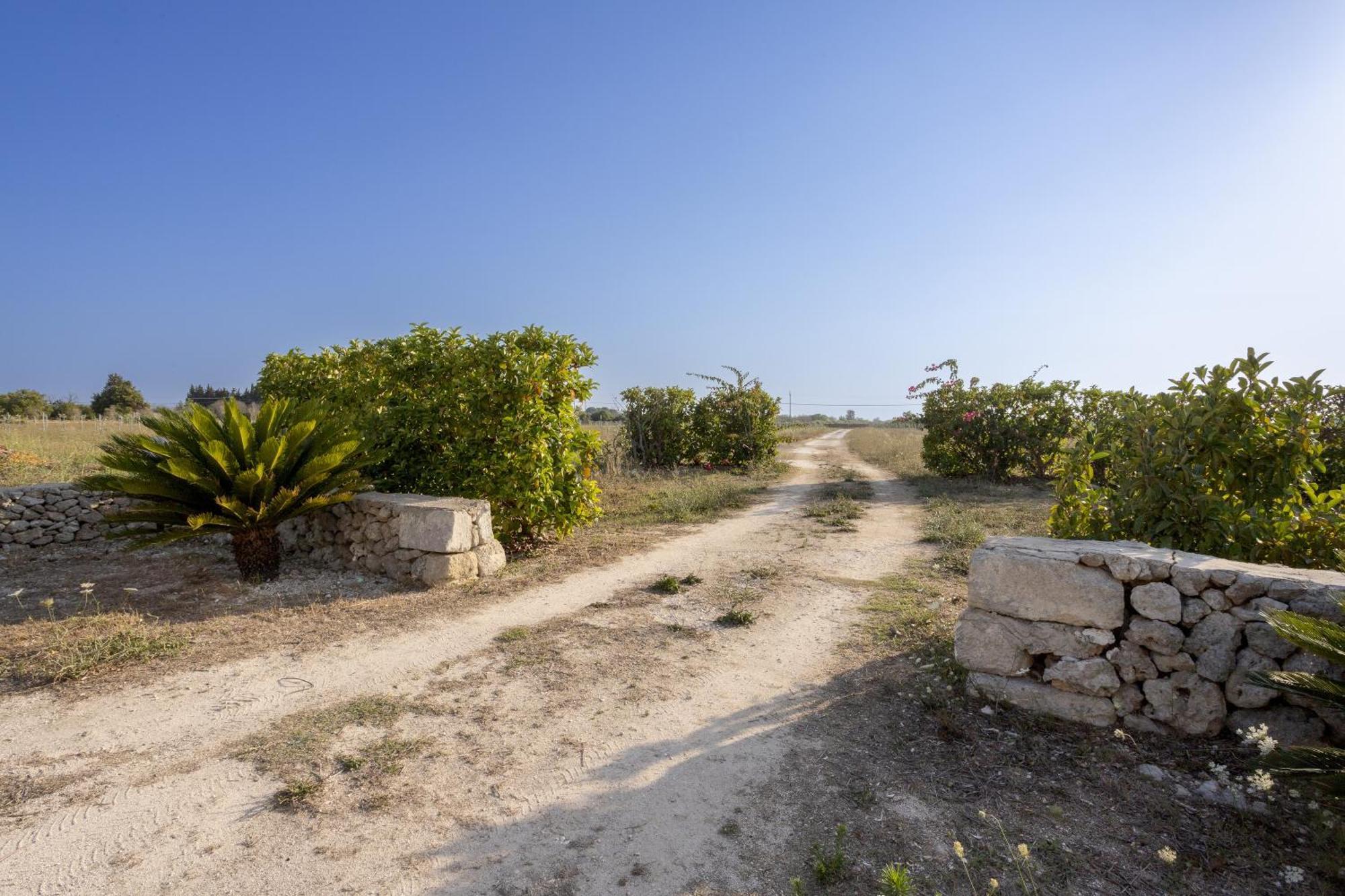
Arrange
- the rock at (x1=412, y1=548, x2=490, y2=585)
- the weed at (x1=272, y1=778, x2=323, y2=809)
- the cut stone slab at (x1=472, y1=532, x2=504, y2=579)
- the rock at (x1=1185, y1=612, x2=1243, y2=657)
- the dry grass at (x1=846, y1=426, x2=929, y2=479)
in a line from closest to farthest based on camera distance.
A: the weed at (x1=272, y1=778, x2=323, y2=809), the rock at (x1=1185, y1=612, x2=1243, y2=657), the rock at (x1=412, y1=548, x2=490, y2=585), the cut stone slab at (x1=472, y1=532, x2=504, y2=579), the dry grass at (x1=846, y1=426, x2=929, y2=479)

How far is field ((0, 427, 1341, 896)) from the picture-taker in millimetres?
2324

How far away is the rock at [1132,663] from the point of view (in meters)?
3.17

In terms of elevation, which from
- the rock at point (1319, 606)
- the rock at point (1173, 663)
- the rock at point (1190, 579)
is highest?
the rock at point (1190, 579)

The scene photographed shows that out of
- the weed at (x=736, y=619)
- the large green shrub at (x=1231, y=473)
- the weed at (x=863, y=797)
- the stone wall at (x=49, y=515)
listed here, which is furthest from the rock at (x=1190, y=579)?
the stone wall at (x=49, y=515)

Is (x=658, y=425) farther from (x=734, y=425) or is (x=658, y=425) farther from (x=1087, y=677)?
(x=1087, y=677)

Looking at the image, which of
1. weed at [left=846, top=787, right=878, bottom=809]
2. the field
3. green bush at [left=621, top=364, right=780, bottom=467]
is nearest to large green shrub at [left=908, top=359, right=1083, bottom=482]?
green bush at [left=621, top=364, right=780, bottom=467]

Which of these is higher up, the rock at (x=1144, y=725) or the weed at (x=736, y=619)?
the weed at (x=736, y=619)

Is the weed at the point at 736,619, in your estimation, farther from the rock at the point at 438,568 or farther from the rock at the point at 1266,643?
the rock at the point at 1266,643

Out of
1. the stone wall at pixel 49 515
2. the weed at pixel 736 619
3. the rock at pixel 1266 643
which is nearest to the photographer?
the rock at pixel 1266 643

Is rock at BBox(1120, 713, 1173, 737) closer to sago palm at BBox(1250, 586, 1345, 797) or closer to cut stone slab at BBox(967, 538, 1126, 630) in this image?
cut stone slab at BBox(967, 538, 1126, 630)

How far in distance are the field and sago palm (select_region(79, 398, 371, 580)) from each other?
582mm

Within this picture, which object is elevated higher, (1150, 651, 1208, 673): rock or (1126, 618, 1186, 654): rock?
(1126, 618, 1186, 654): rock

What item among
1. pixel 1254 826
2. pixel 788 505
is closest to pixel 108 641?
pixel 1254 826

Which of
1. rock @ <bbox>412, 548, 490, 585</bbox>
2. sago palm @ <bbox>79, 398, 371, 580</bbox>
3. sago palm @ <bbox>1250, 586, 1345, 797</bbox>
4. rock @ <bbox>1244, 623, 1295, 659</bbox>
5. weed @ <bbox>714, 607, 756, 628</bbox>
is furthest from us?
rock @ <bbox>412, 548, 490, 585</bbox>
